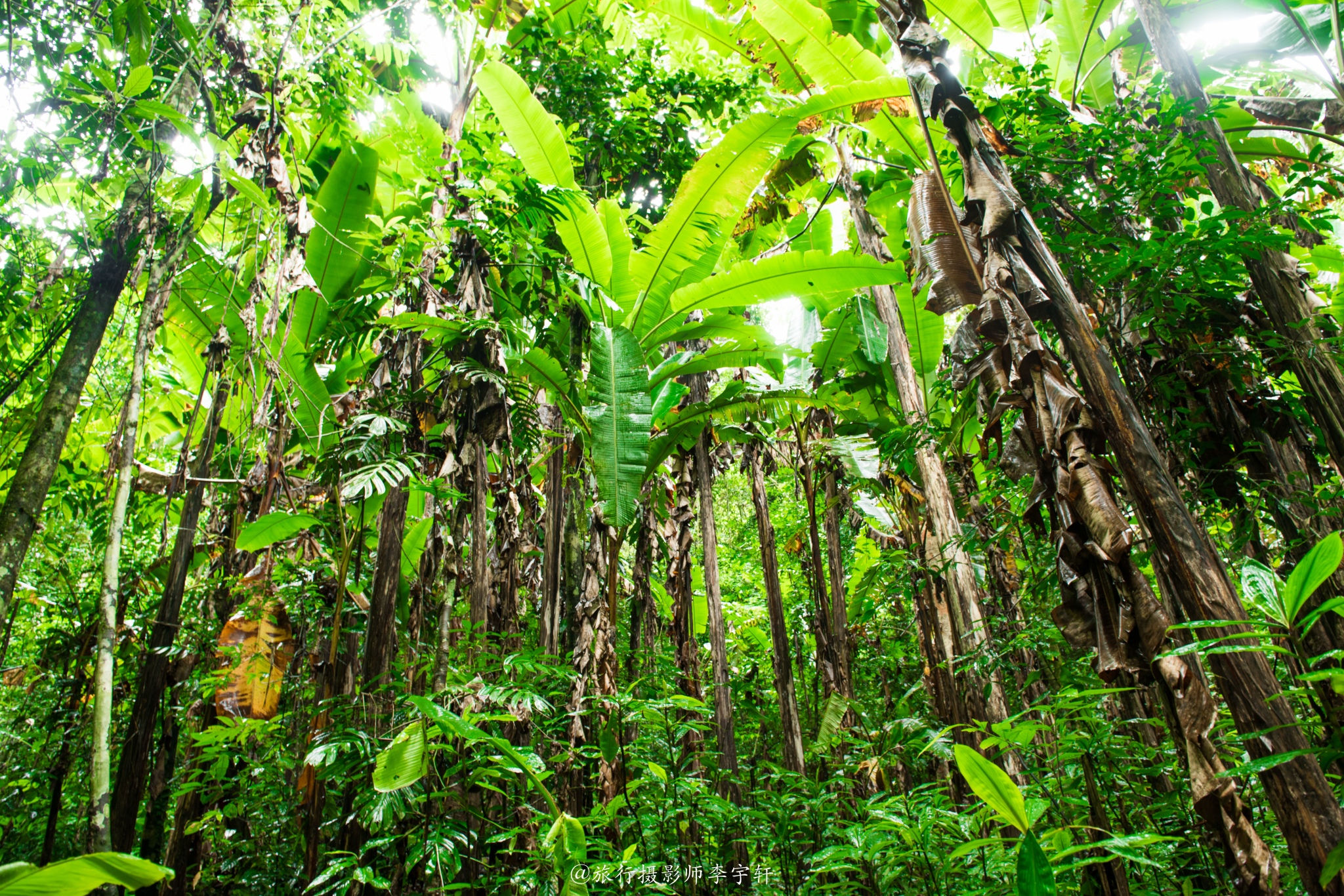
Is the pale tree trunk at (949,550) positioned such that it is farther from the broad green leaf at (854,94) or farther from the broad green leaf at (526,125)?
the broad green leaf at (526,125)

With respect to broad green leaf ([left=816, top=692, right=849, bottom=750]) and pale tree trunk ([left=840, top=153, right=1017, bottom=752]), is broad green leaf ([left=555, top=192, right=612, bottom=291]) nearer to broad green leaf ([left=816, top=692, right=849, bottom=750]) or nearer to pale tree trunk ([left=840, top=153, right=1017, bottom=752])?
pale tree trunk ([left=840, top=153, right=1017, bottom=752])

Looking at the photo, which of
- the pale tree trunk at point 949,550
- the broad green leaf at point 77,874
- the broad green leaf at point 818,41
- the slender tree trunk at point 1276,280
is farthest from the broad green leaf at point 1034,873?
the broad green leaf at point 818,41

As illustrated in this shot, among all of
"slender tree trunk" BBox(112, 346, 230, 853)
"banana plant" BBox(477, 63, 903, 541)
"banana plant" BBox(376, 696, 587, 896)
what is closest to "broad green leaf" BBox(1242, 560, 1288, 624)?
"banana plant" BBox(376, 696, 587, 896)

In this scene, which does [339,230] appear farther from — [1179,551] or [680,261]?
[1179,551]

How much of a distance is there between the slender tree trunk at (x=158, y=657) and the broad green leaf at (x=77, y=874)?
1916 millimetres

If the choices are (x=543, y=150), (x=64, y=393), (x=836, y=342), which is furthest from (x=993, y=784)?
(x=543, y=150)

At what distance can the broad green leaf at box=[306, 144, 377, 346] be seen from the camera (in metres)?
3.87

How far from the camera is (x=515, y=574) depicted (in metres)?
4.17

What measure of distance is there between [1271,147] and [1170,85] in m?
0.97

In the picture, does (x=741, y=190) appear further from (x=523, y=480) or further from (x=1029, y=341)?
(x=1029, y=341)

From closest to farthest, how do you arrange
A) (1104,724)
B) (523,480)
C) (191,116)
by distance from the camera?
1. (1104,724)
2. (191,116)
3. (523,480)

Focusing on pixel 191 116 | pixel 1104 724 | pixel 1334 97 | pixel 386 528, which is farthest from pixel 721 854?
pixel 1334 97

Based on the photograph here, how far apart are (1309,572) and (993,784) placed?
2.11 ft

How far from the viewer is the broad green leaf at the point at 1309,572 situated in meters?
1.04
